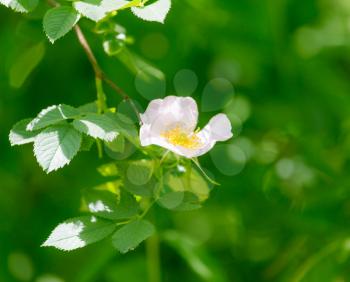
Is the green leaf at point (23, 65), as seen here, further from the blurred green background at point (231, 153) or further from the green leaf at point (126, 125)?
the blurred green background at point (231, 153)

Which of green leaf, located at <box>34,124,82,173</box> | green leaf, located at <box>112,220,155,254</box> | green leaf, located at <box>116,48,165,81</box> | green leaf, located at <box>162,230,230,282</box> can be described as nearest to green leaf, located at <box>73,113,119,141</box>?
green leaf, located at <box>34,124,82,173</box>

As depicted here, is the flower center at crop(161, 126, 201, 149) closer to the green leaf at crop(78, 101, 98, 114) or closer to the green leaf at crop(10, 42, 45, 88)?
the green leaf at crop(78, 101, 98, 114)

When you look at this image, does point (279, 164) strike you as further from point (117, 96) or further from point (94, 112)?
point (94, 112)

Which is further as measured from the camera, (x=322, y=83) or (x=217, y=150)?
(x=322, y=83)

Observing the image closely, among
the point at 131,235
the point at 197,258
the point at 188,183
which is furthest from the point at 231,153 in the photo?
the point at 131,235

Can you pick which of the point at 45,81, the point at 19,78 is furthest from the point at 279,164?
the point at 19,78

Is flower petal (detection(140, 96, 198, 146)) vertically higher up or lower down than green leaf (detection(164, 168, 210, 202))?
→ higher up
